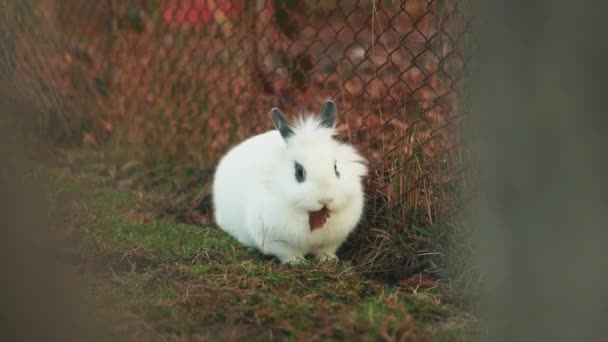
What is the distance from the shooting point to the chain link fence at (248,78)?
134 inches

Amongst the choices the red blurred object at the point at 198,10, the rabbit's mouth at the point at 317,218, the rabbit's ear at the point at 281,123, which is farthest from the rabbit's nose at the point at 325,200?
the red blurred object at the point at 198,10

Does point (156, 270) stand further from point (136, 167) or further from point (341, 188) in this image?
point (136, 167)

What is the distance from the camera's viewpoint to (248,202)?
137 inches

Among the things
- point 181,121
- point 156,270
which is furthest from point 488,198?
point 181,121

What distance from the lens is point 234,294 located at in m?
2.70

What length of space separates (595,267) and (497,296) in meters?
0.17

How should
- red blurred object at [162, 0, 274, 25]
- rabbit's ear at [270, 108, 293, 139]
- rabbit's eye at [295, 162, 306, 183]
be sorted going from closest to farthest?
rabbit's eye at [295, 162, 306, 183] < rabbit's ear at [270, 108, 293, 139] < red blurred object at [162, 0, 274, 25]

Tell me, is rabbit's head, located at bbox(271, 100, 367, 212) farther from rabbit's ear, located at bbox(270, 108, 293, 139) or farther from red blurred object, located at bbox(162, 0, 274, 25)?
red blurred object, located at bbox(162, 0, 274, 25)

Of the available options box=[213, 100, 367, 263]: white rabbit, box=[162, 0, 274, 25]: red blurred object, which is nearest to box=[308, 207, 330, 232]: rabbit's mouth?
box=[213, 100, 367, 263]: white rabbit

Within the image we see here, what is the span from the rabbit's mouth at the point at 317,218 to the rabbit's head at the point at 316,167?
0.05 meters

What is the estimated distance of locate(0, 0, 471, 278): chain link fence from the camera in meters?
3.41

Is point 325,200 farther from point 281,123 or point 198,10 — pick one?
point 198,10

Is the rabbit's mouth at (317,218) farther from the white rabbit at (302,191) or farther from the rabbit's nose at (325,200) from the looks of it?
the rabbit's nose at (325,200)

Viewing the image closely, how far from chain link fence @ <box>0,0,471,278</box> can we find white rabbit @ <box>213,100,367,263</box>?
29 cm
